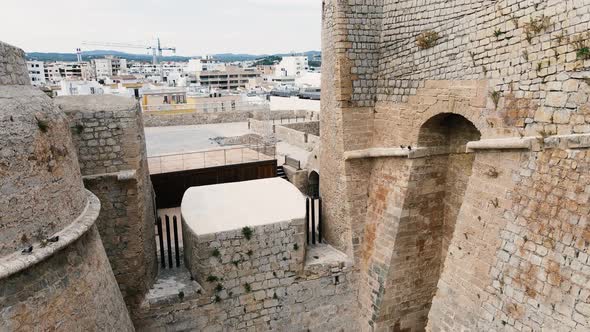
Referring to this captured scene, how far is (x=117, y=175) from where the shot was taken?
6961mm

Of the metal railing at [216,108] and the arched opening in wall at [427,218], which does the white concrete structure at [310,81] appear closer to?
the metal railing at [216,108]

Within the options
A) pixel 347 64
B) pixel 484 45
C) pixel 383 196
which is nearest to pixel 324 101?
pixel 347 64

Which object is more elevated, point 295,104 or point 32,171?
point 32,171

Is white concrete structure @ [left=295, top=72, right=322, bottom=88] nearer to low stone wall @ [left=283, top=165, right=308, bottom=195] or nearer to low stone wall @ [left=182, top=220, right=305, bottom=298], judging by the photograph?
low stone wall @ [left=283, top=165, right=308, bottom=195]

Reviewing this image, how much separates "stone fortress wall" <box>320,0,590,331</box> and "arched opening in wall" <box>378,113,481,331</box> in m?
0.03

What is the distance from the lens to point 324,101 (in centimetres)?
917

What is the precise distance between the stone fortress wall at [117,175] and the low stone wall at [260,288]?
83cm

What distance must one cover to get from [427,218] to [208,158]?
7.00 m

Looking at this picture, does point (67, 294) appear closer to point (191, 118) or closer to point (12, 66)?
point (12, 66)

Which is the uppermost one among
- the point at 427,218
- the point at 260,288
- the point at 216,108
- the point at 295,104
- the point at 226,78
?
the point at 226,78

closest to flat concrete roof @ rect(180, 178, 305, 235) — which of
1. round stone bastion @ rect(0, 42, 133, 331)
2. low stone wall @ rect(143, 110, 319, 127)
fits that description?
round stone bastion @ rect(0, 42, 133, 331)

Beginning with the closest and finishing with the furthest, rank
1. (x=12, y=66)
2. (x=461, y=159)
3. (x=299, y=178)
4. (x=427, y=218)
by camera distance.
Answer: (x=12, y=66) < (x=461, y=159) < (x=427, y=218) < (x=299, y=178)

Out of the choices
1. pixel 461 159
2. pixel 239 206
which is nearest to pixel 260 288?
pixel 239 206

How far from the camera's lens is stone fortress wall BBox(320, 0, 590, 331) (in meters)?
4.94
